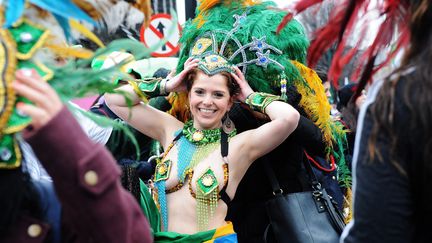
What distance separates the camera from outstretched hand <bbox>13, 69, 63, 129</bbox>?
58.9 inches

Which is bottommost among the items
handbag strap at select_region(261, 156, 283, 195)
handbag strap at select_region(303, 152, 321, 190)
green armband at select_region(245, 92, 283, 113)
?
handbag strap at select_region(303, 152, 321, 190)

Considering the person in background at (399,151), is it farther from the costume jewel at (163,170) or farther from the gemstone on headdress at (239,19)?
the gemstone on headdress at (239,19)

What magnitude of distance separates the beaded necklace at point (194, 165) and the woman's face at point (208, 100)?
0.19ft

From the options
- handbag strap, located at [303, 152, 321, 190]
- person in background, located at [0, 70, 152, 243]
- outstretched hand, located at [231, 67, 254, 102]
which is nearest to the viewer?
person in background, located at [0, 70, 152, 243]

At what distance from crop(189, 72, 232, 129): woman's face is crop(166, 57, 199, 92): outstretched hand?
7 cm

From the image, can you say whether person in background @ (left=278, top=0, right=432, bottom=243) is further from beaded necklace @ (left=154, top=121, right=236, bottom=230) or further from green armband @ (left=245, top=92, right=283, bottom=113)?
green armband @ (left=245, top=92, right=283, bottom=113)

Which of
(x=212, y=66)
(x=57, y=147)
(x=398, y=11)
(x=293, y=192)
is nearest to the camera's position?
(x=57, y=147)

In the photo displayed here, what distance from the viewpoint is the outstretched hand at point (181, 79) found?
374 centimetres

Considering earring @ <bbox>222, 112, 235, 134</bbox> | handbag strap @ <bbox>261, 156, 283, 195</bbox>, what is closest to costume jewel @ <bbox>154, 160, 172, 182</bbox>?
earring @ <bbox>222, 112, 235, 134</bbox>

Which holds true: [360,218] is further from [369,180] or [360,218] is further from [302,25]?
[302,25]

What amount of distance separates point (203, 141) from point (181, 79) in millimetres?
372

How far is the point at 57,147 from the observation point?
4.86 ft

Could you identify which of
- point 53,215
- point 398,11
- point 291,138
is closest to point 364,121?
point 398,11

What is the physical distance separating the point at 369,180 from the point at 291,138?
238 centimetres
